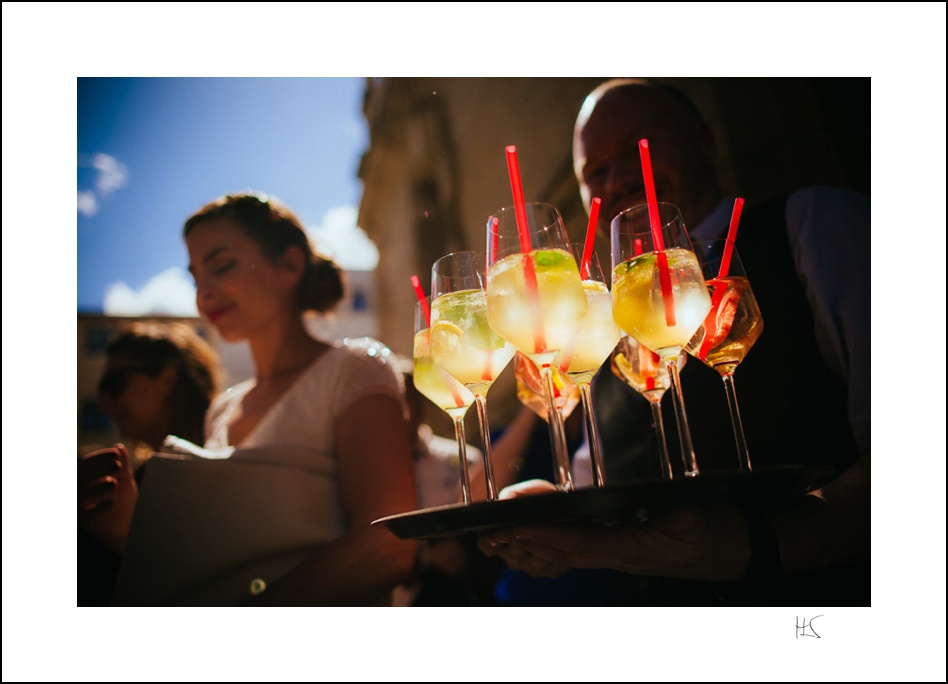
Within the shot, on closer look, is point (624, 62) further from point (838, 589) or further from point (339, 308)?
point (838, 589)

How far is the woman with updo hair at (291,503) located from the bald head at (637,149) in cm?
89

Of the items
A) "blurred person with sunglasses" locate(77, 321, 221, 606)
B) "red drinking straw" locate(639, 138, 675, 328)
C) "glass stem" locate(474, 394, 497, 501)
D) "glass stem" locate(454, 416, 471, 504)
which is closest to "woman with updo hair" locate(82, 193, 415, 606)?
"blurred person with sunglasses" locate(77, 321, 221, 606)

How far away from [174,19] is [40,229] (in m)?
0.76

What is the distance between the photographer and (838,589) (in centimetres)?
167

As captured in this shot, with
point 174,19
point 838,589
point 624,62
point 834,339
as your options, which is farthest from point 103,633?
point 624,62

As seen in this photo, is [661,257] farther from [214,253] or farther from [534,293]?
[214,253]

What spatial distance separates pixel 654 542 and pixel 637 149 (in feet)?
3.65

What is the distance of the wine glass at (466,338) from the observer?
1224 millimetres

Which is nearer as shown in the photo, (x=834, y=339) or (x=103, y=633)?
(x=834, y=339)

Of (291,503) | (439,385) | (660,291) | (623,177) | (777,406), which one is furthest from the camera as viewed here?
(291,503)

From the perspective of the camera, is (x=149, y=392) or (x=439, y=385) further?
(x=149, y=392)

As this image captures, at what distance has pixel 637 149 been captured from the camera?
5.86ft

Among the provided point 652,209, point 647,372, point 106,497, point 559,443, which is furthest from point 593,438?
point 106,497

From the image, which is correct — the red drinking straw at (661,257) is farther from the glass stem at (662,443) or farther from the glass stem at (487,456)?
the glass stem at (487,456)
